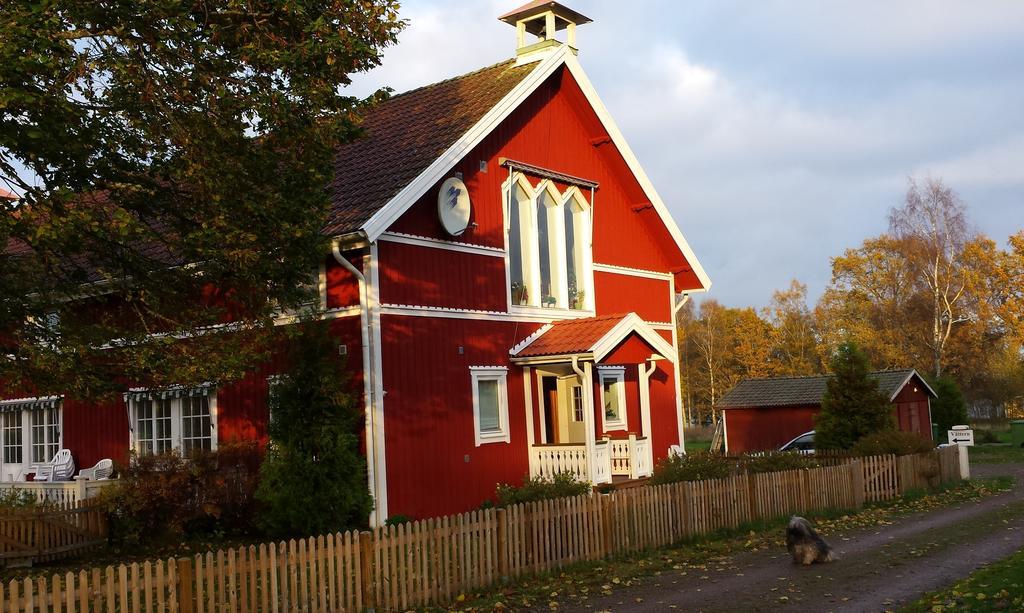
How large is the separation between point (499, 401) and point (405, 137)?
576cm

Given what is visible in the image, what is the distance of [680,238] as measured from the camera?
82.2ft

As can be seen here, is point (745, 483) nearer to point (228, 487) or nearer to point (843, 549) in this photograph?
point (843, 549)

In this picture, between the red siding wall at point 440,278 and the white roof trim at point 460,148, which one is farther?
the red siding wall at point 440,278

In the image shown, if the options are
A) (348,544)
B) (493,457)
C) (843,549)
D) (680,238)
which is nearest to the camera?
(348,544)

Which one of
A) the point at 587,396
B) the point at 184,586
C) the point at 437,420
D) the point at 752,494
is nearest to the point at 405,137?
the point at 437,420

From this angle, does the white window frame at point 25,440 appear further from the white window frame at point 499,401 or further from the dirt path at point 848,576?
the dirt path at point 848,576

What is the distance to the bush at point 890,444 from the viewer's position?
22.5 metres

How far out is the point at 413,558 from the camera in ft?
36.6

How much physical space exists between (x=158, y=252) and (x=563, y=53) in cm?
959

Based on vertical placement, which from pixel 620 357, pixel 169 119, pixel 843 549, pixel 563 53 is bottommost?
pixel 843 549

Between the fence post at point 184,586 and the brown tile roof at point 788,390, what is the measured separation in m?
32.3

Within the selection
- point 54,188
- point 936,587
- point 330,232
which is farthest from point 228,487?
point 936,587

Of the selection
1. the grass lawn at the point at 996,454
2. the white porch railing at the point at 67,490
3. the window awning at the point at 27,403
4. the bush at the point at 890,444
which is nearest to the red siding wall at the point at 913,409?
the grass lawn at the point at 996,454

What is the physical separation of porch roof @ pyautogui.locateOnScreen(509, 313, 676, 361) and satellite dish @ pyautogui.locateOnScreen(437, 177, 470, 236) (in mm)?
3002
